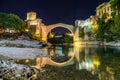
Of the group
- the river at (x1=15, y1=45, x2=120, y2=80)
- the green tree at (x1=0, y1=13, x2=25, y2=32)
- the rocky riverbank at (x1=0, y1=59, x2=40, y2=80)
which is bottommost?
the river at (x1=15, y1=45, x2=120, y2=80)

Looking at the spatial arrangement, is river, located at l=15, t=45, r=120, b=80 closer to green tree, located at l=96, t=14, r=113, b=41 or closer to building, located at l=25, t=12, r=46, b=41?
green tree, located at l=96, t=14, r=113, b=41

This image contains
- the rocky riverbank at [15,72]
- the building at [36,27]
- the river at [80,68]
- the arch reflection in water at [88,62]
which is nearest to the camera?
the rocky riverbank at [15,72]

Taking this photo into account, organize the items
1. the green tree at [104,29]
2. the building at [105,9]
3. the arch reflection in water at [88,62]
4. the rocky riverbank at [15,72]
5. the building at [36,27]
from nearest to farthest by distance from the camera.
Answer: the rocky riverbank at [15,72], the arch reflection in water at [88,62], the green tree at [104,29], the building at [105,9], the building at [36,27]

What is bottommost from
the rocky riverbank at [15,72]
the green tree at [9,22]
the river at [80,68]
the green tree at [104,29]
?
the river at [80,68]

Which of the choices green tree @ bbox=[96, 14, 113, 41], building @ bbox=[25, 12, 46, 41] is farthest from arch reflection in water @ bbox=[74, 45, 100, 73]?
building @ bbox=[25, 12, 46, 41]

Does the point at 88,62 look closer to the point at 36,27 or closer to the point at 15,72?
the point at 15,72

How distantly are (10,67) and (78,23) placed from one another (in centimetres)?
15841

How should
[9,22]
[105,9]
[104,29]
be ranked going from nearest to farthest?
[104,29], [9,22], [105,9]

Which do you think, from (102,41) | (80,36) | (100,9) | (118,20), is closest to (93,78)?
(118,20)

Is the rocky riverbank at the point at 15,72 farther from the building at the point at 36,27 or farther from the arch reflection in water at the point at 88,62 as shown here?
the building at the point at 36,27

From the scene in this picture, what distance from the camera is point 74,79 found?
41.3 ft

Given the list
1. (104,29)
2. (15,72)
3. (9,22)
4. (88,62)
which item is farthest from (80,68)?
(9,22)

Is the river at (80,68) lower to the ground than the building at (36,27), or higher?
lower

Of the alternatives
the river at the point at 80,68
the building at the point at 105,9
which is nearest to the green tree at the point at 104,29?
the building at the point at 105,9
